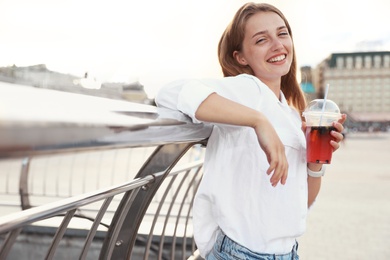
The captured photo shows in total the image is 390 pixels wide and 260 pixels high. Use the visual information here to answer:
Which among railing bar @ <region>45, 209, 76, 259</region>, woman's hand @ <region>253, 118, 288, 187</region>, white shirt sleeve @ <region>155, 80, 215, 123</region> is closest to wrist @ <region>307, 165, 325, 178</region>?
woman's hand @ <region>253, 118, 288, 187</region>

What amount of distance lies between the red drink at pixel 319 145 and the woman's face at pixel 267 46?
23cm

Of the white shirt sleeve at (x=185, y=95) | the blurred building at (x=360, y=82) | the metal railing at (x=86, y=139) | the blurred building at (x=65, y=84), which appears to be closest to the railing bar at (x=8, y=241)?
the metal railing at (x=86, y=139)

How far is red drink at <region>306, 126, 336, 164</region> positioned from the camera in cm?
138

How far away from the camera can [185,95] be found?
118 centimetres

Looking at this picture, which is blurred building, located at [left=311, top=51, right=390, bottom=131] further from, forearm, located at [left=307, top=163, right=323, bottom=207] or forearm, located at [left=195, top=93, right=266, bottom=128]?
forearm, located at [left=195, top=93, right=266, bottom=128]

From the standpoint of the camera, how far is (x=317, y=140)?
4.54 feet

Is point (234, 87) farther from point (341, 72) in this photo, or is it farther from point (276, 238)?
point (341, 72)

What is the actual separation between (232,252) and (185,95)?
0.43 m

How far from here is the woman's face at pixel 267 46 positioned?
1.52 metres

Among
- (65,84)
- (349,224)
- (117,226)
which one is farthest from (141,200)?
(349,224)

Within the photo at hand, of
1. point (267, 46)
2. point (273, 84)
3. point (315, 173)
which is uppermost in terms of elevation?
point (267, 46)

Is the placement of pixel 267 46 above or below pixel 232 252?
above

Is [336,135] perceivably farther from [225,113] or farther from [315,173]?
[225,113]

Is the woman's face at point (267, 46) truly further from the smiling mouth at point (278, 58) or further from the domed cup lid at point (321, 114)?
the domed cup lid at point (321, 114)
